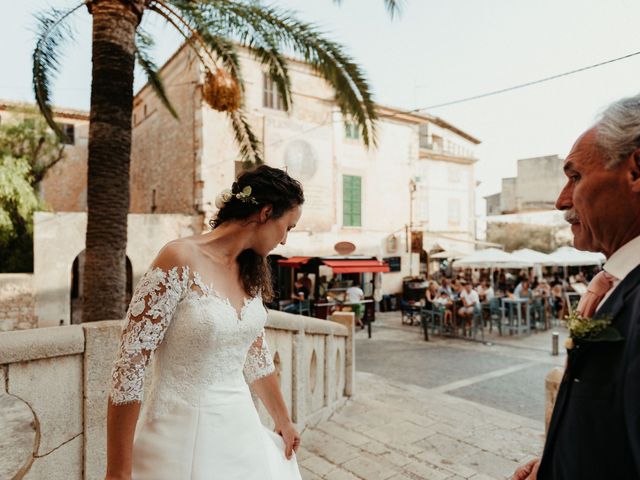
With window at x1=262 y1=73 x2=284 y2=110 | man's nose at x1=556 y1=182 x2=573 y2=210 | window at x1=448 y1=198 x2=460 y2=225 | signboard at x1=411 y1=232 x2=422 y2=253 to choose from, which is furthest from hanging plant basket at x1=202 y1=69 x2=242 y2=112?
window at x1=448 y1=198 x2=460 y2=225

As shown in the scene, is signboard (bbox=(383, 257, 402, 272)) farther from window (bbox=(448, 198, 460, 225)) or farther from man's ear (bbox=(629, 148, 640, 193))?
man's ear (bbox=(629, 148, 640, 193))

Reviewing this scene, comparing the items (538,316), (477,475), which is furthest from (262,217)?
(538,316)

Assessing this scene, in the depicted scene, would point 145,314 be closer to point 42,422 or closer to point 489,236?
point 42,422

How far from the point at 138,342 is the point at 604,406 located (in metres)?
1.50

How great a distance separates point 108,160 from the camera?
4.54m

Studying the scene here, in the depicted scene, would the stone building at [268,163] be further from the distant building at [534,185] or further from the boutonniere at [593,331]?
the distant building at [534,185]

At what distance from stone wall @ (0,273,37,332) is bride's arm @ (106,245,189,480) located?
13.0 metres

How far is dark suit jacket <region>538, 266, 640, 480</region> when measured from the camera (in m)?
0.92

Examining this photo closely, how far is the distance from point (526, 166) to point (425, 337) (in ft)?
96.6

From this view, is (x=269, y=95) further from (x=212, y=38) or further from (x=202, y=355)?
(x=202, y=355)

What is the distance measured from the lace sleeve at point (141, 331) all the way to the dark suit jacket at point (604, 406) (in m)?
1.35

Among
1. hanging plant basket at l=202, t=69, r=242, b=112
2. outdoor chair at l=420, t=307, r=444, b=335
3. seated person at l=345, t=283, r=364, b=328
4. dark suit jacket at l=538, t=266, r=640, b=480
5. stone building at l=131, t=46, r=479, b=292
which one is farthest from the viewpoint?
stone building at l=131, t=46, r=479, b=292

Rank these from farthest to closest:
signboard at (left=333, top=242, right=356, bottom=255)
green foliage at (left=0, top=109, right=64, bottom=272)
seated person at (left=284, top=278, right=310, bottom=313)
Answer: signboard at (left=333, top=242, right=356, bottom=255), green foliage at (left=0, top=109, right=64, bottom=272), seated person at (left=284, top=278, right=310, bottom=313)

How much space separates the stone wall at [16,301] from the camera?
12.2 m
